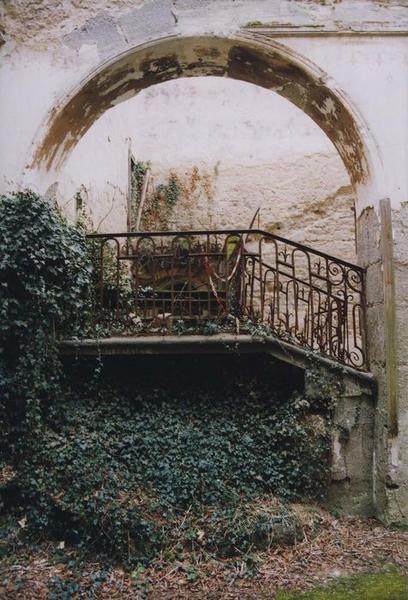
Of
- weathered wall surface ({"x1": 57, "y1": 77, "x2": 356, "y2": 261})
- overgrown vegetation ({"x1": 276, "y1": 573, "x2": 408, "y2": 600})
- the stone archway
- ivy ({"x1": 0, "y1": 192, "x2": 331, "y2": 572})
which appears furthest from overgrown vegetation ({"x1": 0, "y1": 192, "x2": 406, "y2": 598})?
weathered wall surface ({"x1": 57, "y1": 77, "x2": 356, "y2": 261})

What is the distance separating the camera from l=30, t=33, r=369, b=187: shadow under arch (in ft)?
19.8

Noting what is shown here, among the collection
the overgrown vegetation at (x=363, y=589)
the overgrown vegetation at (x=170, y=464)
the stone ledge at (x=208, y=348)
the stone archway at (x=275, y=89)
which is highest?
the stone archway at (x=275, y=89)

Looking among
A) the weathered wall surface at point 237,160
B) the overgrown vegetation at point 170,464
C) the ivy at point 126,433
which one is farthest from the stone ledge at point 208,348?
the weathered wall surface at point 237,160

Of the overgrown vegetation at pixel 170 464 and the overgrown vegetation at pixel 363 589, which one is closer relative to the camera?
the overgrown vegetation at pixel 363 589

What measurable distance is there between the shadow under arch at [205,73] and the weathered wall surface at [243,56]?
0.02 meters

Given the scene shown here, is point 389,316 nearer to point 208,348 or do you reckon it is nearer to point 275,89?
point 208,348

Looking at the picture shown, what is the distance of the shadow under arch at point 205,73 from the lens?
6.05 meters

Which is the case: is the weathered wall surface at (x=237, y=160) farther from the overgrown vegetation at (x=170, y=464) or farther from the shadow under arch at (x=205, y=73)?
the overgrown vegetation at (x=170, y=464)

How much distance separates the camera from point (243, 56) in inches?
249

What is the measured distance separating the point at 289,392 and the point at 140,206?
19.3 feet

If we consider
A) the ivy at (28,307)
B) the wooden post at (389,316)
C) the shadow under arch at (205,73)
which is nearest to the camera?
the ivy at (28,307)

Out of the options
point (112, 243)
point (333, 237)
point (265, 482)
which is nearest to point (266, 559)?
point (265, 482)

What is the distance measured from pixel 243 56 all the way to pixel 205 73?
1.98ft

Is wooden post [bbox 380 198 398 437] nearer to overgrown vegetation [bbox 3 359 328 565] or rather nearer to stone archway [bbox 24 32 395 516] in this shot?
stone archway [bbox 24 32 395 516]
